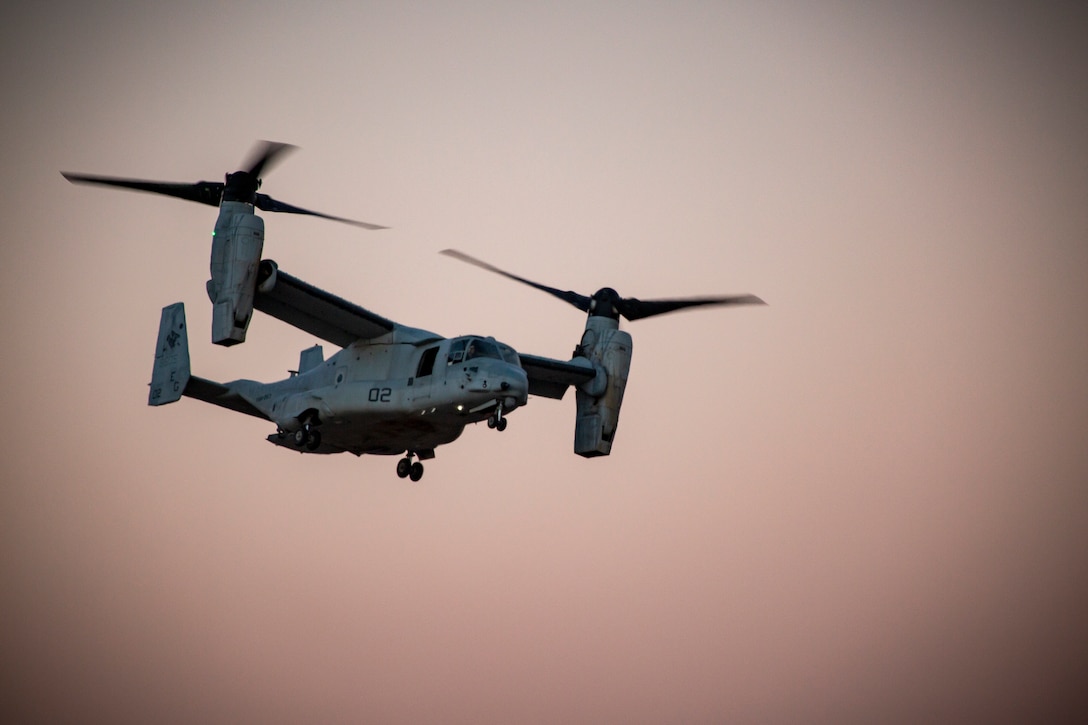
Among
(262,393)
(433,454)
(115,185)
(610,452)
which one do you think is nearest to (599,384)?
(610,452)

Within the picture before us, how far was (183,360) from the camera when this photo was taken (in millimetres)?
38344

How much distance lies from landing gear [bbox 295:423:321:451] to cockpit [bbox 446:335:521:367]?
426 cm

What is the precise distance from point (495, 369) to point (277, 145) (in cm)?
707

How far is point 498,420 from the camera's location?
3472 centimetres

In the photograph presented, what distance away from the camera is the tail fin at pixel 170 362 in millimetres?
38094

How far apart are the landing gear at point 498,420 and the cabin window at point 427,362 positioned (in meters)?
1.91

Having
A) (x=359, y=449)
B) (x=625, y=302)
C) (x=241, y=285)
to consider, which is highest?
(x=625, y=302)

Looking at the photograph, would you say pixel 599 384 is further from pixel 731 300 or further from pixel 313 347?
pixel 313 347

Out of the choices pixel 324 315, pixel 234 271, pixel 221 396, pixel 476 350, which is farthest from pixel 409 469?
pixel 234 271

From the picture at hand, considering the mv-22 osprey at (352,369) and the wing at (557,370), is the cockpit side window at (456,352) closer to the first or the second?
the mv-22 osprey at (352,369)

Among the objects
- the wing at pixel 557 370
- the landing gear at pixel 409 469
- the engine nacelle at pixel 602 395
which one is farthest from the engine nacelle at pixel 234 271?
the engine nacelle at pixel 602 395

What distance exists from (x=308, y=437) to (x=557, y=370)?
6877 millimetres

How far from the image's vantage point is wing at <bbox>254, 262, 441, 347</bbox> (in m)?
36.3

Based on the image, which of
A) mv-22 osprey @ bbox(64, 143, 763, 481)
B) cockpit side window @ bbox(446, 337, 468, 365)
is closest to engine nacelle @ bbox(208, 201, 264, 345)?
mv-22 osprey @ bbox(64, 143, 763, 481)
